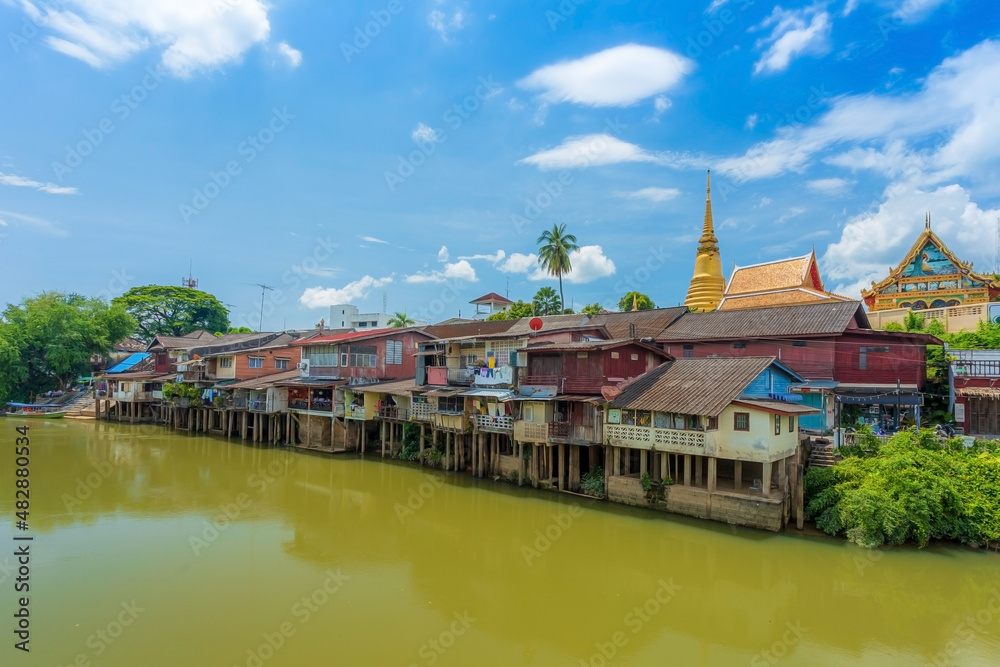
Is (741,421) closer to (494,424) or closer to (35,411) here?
(494,424)

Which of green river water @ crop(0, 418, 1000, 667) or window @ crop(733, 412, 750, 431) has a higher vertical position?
window @ crop(733, 412, 750, 431)

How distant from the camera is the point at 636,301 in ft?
153

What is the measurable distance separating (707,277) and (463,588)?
34517 millimetres

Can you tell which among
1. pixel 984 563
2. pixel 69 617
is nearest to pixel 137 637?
pixel 69 617

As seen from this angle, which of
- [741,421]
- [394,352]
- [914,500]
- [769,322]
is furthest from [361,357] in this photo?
[914,500]

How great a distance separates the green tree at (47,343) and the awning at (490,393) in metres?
43.9

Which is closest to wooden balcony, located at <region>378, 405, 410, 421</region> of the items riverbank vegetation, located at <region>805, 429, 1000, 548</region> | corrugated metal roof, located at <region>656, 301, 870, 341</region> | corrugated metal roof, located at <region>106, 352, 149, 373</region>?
corrugated metal roof, located at <region>656, 301, 870, 341</region>

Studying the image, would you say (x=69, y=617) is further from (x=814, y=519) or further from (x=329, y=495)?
(x=814, y=519)

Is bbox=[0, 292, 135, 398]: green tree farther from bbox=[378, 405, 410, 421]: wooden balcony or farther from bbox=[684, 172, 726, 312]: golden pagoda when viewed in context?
bbox=[684, 172, 726, 312]: golden pagoda

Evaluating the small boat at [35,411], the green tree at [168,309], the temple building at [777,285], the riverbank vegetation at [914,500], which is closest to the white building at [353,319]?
the green tree at [168,309]

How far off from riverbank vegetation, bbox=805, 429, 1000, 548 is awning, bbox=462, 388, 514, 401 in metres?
11.2

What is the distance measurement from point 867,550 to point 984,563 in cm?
263

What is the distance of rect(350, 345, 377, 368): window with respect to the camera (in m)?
32.0

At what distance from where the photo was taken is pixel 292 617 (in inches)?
444
